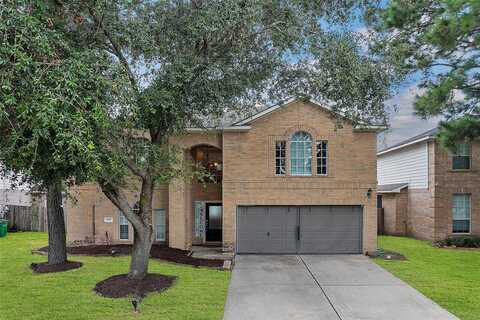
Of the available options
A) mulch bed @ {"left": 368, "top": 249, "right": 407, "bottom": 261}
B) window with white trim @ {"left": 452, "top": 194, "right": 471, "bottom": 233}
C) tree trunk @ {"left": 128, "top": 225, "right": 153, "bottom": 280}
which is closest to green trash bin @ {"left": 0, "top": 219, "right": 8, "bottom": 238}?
tree trunk @ {"left": 128, "top": 225, "right": 153, "bottom": 280}

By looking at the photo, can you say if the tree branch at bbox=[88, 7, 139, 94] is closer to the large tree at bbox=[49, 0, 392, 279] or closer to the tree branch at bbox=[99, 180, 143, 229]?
the large tree at bbox=[49, 0, 392, 279]

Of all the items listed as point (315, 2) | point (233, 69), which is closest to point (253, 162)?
point (233, 69)

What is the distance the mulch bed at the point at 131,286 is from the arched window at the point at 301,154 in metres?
7.39

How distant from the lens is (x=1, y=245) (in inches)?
715

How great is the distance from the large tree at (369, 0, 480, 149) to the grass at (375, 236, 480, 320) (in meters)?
3.98

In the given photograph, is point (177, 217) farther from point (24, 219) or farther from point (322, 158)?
point (24, 219)

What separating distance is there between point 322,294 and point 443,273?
4.92 m

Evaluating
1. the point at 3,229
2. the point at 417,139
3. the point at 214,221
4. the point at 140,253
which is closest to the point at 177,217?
the point at 214,221

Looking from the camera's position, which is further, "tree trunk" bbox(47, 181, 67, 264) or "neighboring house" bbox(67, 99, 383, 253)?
"neighboring house" bbox(67, 99, 383, 253)

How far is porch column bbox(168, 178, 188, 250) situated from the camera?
16875 mm

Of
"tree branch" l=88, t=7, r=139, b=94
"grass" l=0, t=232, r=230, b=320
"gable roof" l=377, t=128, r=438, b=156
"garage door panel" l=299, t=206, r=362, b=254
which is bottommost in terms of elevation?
"grass" l=0, t=232, r=230, b=320

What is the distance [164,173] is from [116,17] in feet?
12.3

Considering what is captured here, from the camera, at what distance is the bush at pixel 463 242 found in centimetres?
1805

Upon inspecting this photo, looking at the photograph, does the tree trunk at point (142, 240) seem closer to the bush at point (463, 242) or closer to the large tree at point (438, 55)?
the large tree at point (438, 55)
